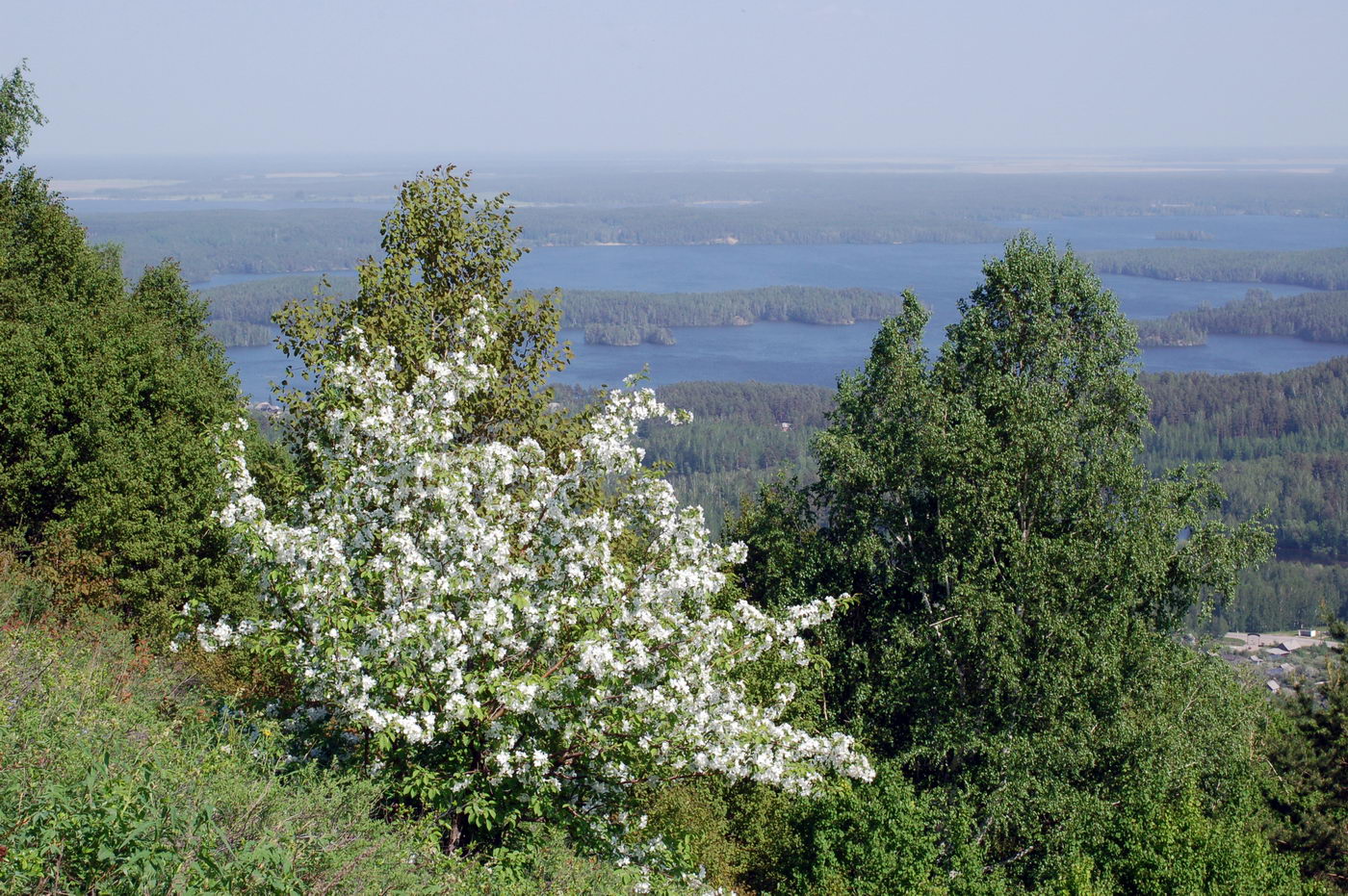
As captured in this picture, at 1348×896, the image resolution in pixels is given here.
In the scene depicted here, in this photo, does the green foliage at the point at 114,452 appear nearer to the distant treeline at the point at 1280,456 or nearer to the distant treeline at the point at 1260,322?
the distant treeline at the point at 1280,456

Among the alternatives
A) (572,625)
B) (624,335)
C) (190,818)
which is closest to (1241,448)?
(624,335)

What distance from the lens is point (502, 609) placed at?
7371mm

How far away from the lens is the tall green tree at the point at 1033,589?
1353 centimetres

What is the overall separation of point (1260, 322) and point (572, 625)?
647 ft

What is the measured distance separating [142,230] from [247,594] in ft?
690

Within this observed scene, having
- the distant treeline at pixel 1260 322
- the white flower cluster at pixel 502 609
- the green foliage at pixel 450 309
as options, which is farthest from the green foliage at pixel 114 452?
the distant treeline at pixel 1260 322

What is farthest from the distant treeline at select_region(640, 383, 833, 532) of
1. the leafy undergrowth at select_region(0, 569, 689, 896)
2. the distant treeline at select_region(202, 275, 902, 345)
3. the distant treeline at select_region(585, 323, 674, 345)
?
the leafy undergrowth at select_region(0, 569, 689, 896)

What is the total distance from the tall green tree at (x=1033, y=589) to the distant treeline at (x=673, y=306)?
135 meters

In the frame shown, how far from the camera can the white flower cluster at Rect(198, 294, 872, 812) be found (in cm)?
730

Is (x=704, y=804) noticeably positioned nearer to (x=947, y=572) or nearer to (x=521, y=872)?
(x=521, y=872)

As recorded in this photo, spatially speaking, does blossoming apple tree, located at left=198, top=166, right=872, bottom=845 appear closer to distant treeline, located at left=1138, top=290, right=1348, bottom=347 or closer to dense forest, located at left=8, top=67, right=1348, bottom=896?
dense forest, located at left=8, top=67, right=1348, bottom=896

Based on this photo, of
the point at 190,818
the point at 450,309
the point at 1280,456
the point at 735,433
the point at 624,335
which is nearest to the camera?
the point at 190,818

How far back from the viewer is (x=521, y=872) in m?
7.49

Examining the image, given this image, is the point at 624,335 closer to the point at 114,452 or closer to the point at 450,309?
the point at 114,452
